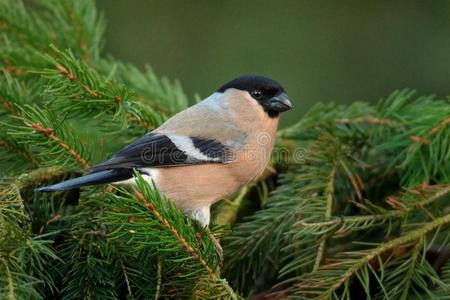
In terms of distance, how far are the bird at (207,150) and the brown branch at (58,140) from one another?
0.09 m

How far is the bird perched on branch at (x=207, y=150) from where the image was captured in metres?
3.15

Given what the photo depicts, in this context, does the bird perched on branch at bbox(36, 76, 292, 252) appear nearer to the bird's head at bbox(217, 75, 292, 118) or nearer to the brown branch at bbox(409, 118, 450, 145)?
the bird's head at bbox(217, 75, 292, 118)

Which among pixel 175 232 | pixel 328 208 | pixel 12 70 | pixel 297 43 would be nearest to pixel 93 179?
pixel 175 232

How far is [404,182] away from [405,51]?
10.1 feet

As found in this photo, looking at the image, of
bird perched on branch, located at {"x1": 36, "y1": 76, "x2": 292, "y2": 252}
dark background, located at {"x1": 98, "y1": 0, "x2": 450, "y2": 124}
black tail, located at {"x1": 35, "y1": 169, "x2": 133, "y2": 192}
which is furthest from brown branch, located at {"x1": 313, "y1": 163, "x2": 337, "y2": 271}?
dark background, located at {"x1": 98, "y1": 0, "x2": 450, "y2": 124}

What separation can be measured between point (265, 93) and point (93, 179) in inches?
49.1

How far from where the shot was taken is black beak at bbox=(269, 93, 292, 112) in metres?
3.61

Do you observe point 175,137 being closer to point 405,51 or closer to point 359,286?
point 359,286

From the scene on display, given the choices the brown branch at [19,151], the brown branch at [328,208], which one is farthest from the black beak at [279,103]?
the brown branch at [19,151]

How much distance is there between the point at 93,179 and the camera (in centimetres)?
275

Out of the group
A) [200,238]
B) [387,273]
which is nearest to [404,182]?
[387,273]

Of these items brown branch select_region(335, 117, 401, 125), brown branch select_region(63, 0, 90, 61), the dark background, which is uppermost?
brown branch select_region(63, 0, 90, 61)

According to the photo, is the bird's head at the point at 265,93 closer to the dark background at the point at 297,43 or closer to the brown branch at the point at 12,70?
the brown branch at the point at 12,70

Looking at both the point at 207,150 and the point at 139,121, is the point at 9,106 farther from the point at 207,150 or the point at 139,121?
the point at 207,150
